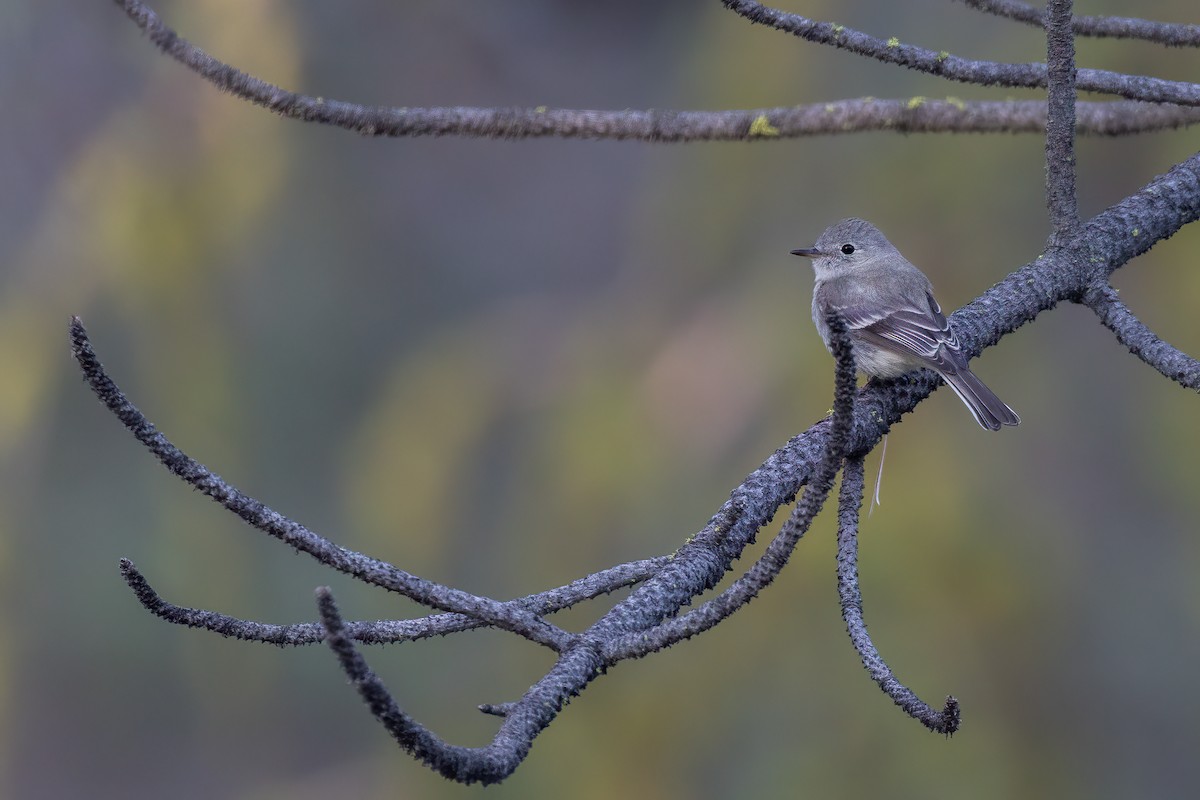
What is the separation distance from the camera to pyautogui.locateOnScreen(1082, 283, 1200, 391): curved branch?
1.91 metres

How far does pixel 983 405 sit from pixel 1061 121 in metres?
1.03

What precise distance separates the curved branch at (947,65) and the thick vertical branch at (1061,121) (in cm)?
21

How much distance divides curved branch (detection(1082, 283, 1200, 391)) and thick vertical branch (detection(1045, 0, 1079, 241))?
221 mm

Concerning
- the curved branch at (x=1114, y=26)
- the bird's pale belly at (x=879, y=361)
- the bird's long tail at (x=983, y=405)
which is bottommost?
the bird's long tail at (x=983, y=405)

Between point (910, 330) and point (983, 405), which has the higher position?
point (910, 330)

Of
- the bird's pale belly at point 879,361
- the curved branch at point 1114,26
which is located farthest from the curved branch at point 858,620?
the curved branch at point 1114,26

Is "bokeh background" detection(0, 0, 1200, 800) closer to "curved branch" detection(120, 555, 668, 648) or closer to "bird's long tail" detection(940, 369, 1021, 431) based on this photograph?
"bird's long tail" detection(940, 369, 1021, 431)

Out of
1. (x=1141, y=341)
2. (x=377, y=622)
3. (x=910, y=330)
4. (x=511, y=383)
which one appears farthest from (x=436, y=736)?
(x=511, y=383)

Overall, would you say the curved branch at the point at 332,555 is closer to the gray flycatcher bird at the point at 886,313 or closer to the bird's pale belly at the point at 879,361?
the gray flycatcher bird at the point at 886,313

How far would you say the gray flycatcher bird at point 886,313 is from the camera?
3113mm

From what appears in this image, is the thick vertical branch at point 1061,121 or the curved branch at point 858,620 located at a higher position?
the thick vertical branch at point 1061,121

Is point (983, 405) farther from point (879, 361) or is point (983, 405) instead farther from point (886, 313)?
point (886, 313)

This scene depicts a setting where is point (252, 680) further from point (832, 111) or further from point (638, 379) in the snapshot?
point (832, 111)

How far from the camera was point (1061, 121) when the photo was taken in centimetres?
236
